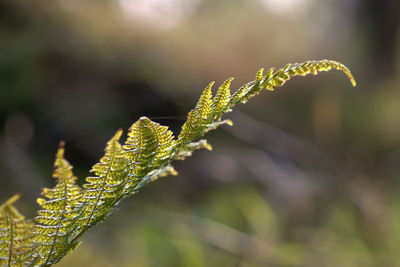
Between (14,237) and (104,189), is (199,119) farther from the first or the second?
(14,237)

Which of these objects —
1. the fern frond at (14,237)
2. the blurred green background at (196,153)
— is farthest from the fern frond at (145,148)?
the blurred green background at (196,153)

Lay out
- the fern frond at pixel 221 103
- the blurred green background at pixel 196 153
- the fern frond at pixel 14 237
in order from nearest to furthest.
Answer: the fern frond at pixel 14 237 → the fern frond at pixel 221 103 → the blurred green background at pixel 196 153

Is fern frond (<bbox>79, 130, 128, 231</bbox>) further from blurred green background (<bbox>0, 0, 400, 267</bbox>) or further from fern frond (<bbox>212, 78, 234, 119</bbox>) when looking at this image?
blurred green background (<bbox>0, 0, 400, 267</bbox>)

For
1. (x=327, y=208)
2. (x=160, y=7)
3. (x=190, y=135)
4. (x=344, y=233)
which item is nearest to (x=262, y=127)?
(x=327, y=208)

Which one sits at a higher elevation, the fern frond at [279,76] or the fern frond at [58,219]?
the fern frond at [279,76]

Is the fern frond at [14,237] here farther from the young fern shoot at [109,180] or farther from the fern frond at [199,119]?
the fern frond at [199,119]

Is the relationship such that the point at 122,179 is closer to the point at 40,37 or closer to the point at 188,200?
the point at 188,200

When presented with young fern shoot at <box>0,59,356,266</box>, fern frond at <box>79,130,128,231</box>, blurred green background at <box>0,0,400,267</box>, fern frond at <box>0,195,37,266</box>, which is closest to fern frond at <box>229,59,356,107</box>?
young fern shoot at <box>0,59,356,266</box>

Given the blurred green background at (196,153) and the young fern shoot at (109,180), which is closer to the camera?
the young fern shoot at (109,180)
